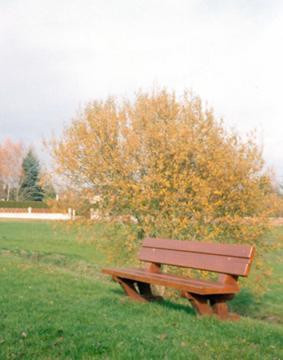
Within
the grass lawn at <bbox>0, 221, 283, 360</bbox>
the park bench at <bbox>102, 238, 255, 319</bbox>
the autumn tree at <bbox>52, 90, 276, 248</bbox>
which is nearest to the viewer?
the grass lawn at <bbox>0, 221, 283, 360</bbox>

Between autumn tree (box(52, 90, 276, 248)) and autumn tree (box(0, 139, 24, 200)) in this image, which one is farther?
autumn tree (box(0, 139, 24, 200))

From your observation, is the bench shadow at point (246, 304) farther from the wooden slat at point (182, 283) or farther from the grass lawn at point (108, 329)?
the wooden slat at point (182, 283)

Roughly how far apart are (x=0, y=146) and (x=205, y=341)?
8614cm

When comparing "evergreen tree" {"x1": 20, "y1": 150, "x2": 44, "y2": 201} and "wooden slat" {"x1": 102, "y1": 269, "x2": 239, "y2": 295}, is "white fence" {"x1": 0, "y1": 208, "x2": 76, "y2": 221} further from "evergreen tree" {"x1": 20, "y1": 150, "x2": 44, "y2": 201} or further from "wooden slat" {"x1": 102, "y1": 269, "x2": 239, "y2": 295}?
"wooden slat" {"x1": 102, "y1": 269, "x2": 239, "y2": 295}

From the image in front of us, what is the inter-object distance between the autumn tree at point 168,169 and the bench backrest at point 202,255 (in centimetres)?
314

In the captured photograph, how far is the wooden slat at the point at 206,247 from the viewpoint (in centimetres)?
592

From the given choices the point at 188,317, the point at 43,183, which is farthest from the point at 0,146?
the point at 188,317

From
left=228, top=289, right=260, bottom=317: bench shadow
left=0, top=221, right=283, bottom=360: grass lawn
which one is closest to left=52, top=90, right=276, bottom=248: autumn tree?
left=228, top=289, right=260, bottom=317: bench shadow

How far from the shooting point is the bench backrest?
5.91m

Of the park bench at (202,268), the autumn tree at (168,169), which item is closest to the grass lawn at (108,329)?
the park bench at (202,268)

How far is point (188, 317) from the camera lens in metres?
6.25

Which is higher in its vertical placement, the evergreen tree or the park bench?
the evergreen tree

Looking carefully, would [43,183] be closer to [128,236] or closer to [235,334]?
[128,236]

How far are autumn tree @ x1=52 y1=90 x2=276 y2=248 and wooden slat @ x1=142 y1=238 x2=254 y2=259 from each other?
10.3ft
